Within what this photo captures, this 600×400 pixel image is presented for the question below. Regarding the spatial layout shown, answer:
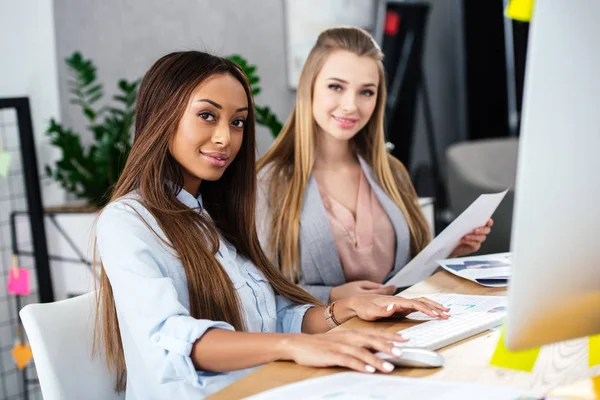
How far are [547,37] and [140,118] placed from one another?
0.88 metres

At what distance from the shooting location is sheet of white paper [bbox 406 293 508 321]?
1.31 metres

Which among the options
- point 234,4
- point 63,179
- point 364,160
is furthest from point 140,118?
point 234,4

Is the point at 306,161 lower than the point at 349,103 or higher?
lower

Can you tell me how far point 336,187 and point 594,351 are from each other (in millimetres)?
1267

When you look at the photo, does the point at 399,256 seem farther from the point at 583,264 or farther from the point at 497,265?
the point at 583,264

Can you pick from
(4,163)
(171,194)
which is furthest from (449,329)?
(4,163)

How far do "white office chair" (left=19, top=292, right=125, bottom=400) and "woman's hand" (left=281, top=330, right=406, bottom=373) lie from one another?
0.41 m

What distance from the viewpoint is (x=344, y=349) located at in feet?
3.22

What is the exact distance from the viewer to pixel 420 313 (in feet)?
4.37

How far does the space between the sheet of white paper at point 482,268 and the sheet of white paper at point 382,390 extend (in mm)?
709

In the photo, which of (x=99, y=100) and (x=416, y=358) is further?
(x=99, y=100)

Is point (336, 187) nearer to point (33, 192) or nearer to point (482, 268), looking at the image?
point (482, 268)

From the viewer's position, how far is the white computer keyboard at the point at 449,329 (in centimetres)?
109

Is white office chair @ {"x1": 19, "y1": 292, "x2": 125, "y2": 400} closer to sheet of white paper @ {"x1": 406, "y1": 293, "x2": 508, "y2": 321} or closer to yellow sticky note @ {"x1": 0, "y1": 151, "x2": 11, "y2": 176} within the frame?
sheet of white paper @ {"x1": 406, "y1": 293, "x2": 508, "y2": 321}
